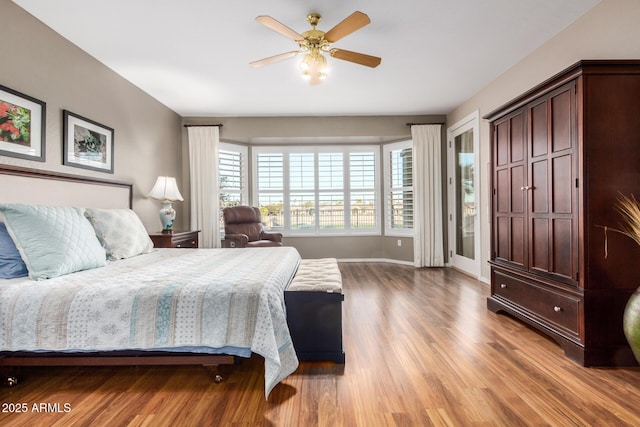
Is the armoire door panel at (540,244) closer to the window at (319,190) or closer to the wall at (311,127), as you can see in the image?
the wall at (311,127)

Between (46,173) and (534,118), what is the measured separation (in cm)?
390

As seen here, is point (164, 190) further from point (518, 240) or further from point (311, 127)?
point (518, 240)

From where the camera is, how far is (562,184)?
2285mm

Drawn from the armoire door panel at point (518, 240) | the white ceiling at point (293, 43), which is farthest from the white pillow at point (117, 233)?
the armoire door panel at point (518, 240)

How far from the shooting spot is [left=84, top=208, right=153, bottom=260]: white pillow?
107 inches

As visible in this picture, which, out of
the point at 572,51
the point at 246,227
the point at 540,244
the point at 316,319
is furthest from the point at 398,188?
the point at 316,319

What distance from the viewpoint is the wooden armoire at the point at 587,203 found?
6.81 feet

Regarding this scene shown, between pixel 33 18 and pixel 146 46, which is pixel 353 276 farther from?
pixel 33 18

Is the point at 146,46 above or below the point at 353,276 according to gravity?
above

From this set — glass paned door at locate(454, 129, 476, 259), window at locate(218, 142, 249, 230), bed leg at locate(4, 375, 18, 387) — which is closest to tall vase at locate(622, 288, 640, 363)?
glass paned door at locate(454, 129, 476, 259)

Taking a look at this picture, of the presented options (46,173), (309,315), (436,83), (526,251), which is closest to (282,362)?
(309,315)

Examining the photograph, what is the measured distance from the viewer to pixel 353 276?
191 inches

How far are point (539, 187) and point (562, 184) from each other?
0.80 feet

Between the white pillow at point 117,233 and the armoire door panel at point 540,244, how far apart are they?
3284 millimetres
